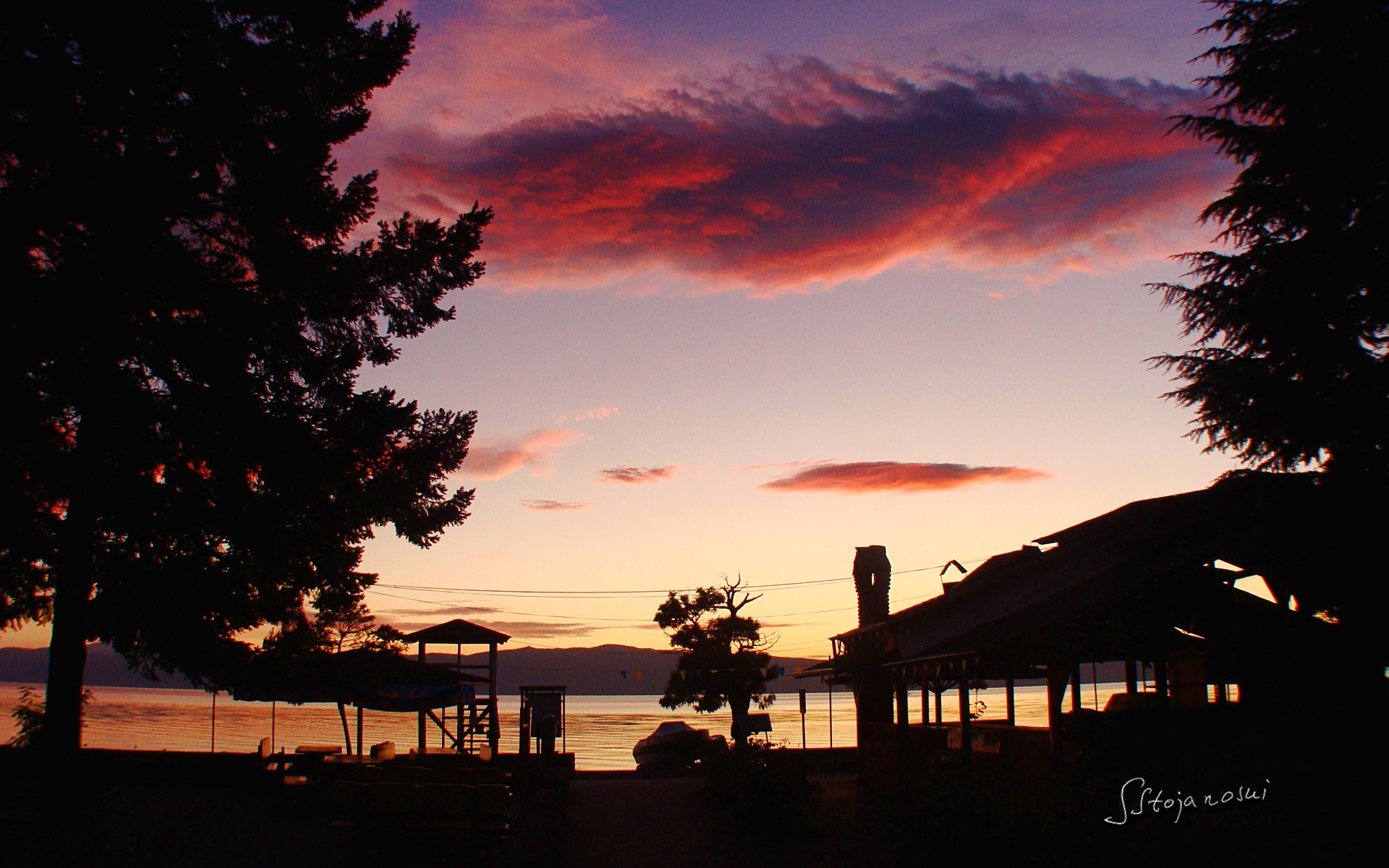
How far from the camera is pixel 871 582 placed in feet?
97.7

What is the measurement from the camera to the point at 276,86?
Result: 18.6m

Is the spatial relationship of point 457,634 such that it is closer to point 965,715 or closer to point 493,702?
point 493,702

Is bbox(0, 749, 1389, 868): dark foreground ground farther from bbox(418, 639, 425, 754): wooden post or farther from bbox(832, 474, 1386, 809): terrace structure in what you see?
bbox(418, 639, 425, 754): wooden post

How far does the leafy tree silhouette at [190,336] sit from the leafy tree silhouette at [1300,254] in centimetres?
1516

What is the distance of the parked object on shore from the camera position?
1790 inches

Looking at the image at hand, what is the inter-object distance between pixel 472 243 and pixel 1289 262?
15.9m

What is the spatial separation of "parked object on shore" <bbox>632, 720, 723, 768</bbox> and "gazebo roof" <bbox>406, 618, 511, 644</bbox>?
21121 mm

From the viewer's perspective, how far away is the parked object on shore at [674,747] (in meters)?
45.5

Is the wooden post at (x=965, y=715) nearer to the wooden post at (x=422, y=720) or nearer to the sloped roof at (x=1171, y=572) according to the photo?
the sloped roof at (x=1171, y=572)

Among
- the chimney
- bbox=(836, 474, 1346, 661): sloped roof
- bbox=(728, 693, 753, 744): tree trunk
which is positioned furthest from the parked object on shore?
bbox=(836, 474, 1346, 661): sloped roof

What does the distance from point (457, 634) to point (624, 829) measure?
33.1ft

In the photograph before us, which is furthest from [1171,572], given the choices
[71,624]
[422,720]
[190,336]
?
[422,720]

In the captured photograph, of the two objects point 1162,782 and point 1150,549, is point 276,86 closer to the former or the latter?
point 1150,549

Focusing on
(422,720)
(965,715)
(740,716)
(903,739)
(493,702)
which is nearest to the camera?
(965,715)
